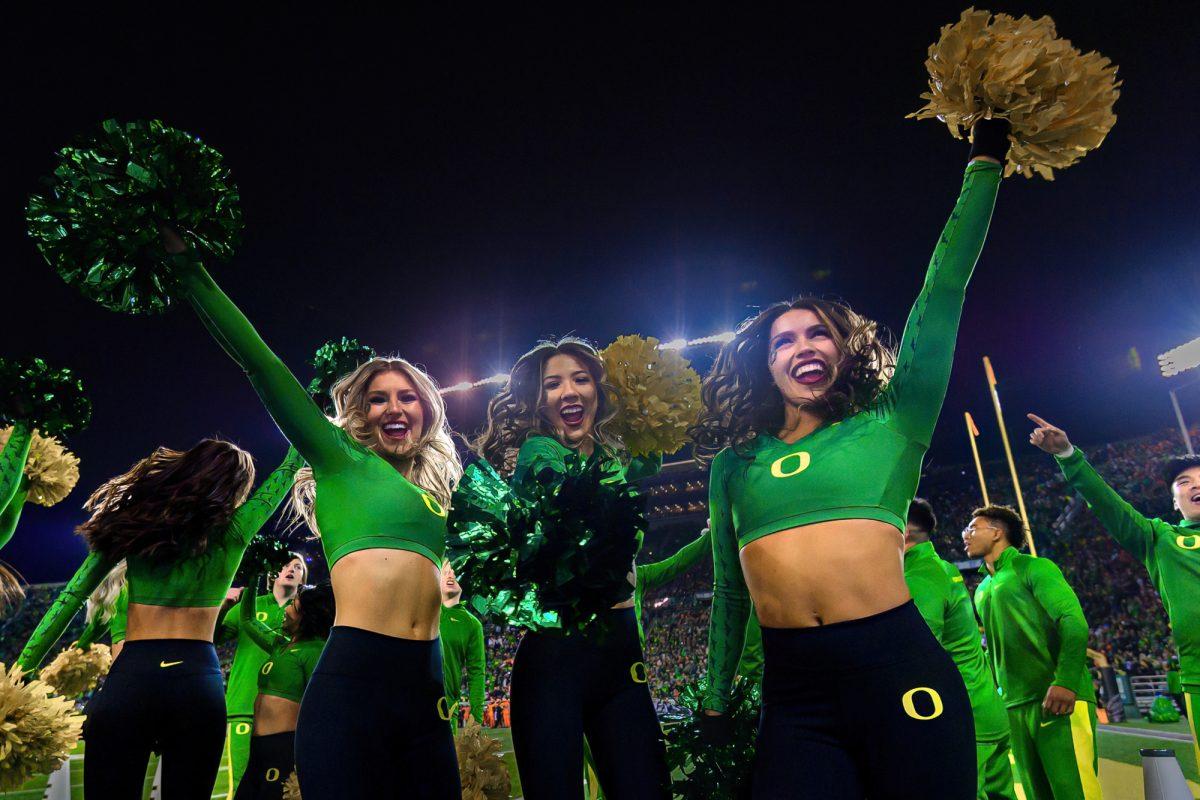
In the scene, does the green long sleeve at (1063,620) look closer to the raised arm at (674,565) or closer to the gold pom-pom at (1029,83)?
the raised arm at (674,565)

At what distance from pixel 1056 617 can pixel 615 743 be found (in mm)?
4030

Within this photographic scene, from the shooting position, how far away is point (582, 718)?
2.37 meters

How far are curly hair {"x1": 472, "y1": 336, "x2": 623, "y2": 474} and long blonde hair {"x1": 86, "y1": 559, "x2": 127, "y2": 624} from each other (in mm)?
4717

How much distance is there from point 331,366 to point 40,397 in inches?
69.5

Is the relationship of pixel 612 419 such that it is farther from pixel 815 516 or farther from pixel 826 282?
pixel 826 282

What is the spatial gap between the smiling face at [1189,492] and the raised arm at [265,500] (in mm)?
5383

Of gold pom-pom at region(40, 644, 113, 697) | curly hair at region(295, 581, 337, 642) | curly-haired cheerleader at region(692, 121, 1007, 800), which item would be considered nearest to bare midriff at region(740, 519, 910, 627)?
curly-haired cheerleader at region(692, 121, 1007, 800)

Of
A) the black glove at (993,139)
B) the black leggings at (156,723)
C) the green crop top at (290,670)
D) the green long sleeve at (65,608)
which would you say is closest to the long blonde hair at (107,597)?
the green crop top at (290,670)

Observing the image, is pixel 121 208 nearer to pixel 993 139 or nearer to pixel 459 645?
pixel 993 139

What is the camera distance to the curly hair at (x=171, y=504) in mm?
3471

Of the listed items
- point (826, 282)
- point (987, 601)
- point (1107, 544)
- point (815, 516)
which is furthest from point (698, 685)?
point (1107, 544)

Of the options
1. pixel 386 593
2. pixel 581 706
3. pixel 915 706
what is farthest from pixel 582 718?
pixel 915 706

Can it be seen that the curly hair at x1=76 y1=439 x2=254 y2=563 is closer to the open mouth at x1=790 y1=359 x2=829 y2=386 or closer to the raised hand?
the open mouth at x1=790 y1=359 x2=829 y2=386

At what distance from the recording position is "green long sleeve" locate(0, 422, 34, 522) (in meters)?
3.82
